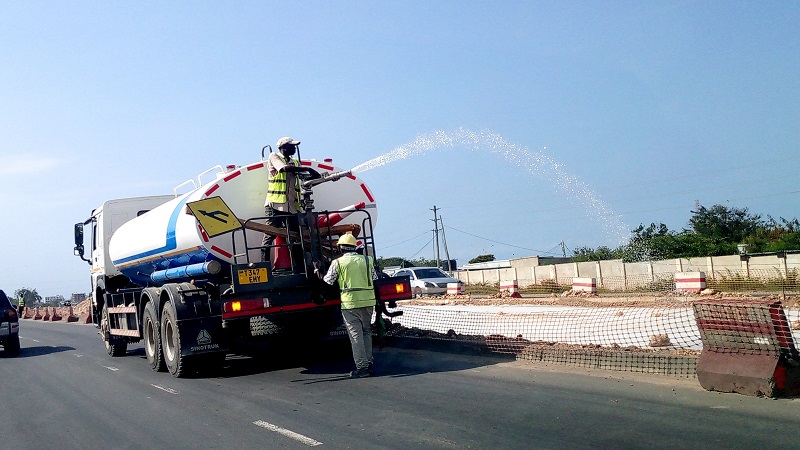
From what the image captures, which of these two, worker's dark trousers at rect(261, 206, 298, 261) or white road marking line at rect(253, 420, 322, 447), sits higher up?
worker's dark trousers at rect(261, 206, 298, 261)

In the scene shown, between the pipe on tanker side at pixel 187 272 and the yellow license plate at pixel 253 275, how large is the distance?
90 cm

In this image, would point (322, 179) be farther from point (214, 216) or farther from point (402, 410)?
point (402, 410)

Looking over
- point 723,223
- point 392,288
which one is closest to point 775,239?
point 723,223

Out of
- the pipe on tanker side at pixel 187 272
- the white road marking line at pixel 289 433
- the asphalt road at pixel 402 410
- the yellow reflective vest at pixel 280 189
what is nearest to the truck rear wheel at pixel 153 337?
the pipe on tanker side at pixel 187 272

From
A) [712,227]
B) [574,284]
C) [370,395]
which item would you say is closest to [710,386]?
[370,395]

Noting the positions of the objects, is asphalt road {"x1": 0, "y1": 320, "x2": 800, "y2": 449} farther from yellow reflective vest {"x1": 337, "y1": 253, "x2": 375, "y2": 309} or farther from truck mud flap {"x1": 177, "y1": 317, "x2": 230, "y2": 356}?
yellow reflective vest {"x1": 337, "y1": 253, "x2": 375, "y2": 309}

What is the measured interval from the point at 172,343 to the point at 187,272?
1161mm

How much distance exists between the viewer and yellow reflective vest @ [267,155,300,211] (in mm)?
10703

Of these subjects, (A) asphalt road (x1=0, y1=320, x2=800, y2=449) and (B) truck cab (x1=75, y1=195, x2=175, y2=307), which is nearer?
(A) asphalt road (x1=0, y1=320, x2=800, y2=449)

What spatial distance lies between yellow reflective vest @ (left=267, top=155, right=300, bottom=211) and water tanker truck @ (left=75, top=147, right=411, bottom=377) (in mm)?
110

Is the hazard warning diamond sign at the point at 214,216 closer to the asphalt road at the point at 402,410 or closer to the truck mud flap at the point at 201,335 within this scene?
the truck mud flap at the point at 201,335

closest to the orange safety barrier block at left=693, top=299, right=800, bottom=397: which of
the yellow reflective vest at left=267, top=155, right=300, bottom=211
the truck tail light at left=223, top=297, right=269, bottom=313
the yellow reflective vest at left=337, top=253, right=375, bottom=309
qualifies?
the yellow reflective vest at left=337, top=253, right=375, bottom=309

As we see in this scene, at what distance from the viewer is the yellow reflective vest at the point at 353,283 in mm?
9930

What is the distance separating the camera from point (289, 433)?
6879mm
